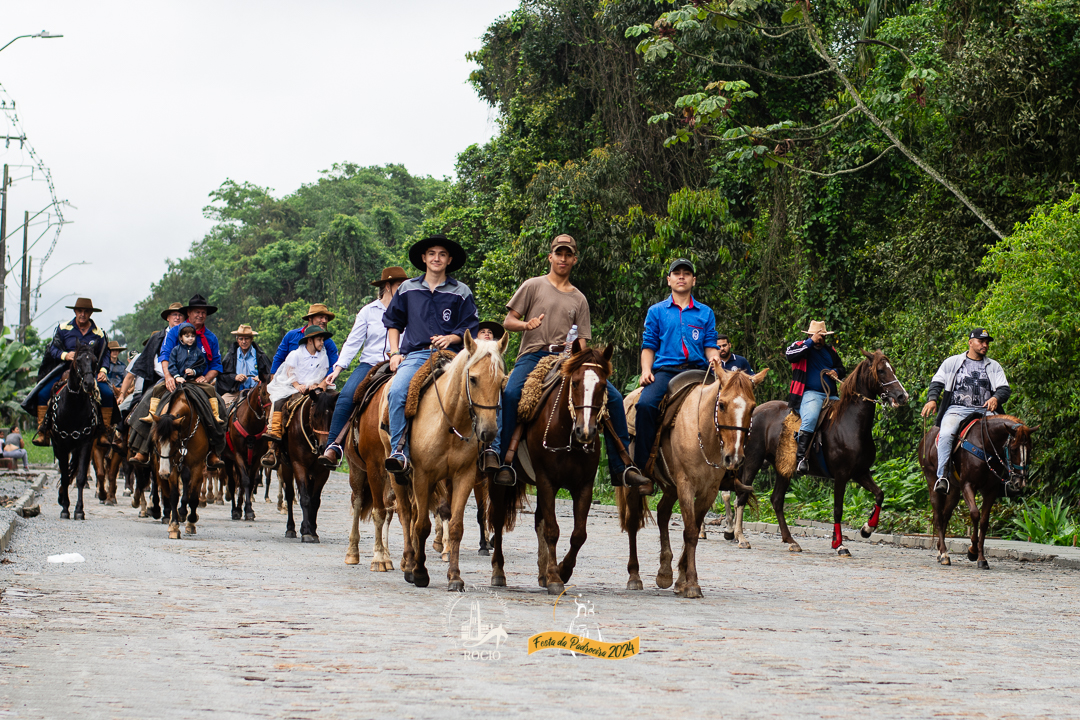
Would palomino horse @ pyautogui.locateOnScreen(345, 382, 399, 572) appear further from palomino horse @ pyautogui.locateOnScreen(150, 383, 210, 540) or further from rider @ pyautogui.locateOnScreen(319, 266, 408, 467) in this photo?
palomino horse @ pyautogui.locateOnScreen(150, 383, 210, 540)

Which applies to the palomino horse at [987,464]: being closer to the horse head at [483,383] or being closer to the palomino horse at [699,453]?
the palomino horse at [699,453]

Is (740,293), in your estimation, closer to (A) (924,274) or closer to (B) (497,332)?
(A) (924,274)

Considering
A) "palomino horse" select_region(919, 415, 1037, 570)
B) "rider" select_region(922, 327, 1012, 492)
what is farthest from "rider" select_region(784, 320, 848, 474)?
"palomino horse" select_region(919, 415, 1037, 570)

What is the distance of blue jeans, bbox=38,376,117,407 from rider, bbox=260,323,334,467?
15.6 feet

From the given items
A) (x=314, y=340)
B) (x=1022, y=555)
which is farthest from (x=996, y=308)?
(x=314, y=340)

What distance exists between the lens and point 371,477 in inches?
464

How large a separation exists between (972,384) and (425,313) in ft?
24.5

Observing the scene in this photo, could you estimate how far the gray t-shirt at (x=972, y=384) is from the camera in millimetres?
14688

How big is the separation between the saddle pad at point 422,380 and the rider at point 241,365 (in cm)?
1038

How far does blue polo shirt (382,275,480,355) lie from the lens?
36.6 feet

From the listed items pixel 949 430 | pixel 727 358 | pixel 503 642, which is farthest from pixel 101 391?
pixel 503 642

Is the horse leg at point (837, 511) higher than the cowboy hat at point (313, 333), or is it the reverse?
the cowboy hat at point (313, 333)

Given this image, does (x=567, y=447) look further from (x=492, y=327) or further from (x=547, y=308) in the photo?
(x=492, y=327)

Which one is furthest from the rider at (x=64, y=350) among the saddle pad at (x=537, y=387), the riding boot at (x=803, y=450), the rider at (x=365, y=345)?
the riding boot at (x=803, y=450)
